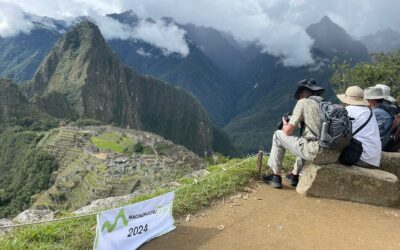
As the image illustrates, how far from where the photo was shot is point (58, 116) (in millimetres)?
136750

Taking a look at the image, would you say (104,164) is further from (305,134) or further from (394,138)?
(305,134)

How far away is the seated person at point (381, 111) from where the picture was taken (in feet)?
28.5

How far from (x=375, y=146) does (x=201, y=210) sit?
3572 mm

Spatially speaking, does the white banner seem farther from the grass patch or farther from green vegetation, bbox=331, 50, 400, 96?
green vegetation, bbox=331, 50, 400, 96

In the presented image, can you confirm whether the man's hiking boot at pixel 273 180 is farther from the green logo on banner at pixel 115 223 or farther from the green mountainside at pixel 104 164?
the green mountainside at pixel 104 164

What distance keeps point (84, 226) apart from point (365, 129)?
17.5 ft

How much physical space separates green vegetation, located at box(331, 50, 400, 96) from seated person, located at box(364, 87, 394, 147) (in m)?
11.5

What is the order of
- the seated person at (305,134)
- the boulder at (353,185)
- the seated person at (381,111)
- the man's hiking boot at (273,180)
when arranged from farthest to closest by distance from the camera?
the seated person at (381,111) < the man's hiking boot at (273,180) < the boulder at (353,185) < the seated person at (305,134)

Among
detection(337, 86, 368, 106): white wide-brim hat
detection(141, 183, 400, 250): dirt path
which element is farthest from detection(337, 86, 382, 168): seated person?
detection(141, 183, 400, 250): dirt path

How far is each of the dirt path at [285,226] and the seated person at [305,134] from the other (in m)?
0.81

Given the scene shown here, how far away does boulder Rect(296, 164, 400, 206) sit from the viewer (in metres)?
7.82

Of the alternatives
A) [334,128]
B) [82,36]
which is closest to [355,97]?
[334,128]

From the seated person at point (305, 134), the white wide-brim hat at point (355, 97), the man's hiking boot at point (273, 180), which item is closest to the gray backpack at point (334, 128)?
the seated person at point (305, 134)

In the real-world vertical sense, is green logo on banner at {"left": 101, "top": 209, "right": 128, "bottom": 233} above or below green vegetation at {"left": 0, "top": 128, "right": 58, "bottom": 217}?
above
